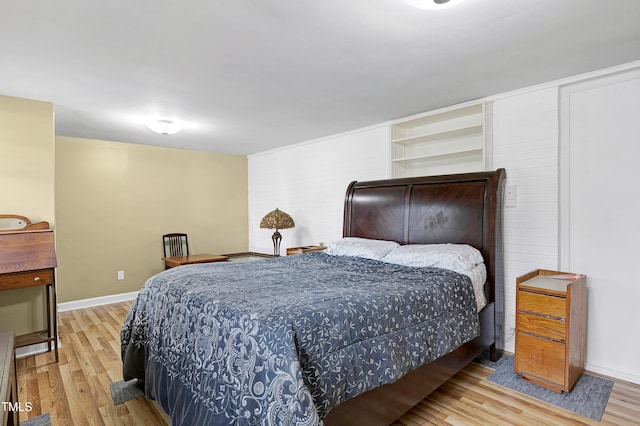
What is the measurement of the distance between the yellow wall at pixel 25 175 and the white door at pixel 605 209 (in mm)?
4536

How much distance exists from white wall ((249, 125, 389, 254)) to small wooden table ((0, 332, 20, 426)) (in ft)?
11.0

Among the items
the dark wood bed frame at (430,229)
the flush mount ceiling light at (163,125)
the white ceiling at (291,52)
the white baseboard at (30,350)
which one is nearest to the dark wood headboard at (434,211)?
the dark wood bed frame at (430,229)

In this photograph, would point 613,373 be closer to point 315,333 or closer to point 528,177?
point 528,177

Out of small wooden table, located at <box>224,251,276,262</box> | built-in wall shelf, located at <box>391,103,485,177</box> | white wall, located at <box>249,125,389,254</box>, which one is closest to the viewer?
built-in wall shelf, located at <box>391,103,485,177</box>

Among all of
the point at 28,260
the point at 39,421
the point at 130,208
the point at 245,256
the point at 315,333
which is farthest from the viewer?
the point at 245,256

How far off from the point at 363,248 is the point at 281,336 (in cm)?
200

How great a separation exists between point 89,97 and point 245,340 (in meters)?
2.85

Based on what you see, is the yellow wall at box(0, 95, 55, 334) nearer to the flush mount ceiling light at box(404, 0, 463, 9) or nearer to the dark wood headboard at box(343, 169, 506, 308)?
the dark wood headboard at box(343, 169, 506, 308)

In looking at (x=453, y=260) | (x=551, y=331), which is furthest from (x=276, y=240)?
(x=551, y=331)

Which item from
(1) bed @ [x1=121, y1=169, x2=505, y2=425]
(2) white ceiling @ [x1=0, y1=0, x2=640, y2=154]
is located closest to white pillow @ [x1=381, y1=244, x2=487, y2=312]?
(1) bed @ [x1=121, y1=169, x2=505, y2=425]

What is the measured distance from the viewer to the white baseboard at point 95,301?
434 centimetres

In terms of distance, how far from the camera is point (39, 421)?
2000 mm

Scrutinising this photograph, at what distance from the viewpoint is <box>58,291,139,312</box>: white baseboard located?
434 cm

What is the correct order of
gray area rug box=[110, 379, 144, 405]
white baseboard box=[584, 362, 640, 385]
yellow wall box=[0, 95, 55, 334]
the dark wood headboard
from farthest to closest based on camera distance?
yellow wall box=[0, 95, 55, 334] → the dark wood headboard → white baseboard box=[584, 362, 640, 385] → gray area rug box=[110, 379, 144, 405]
